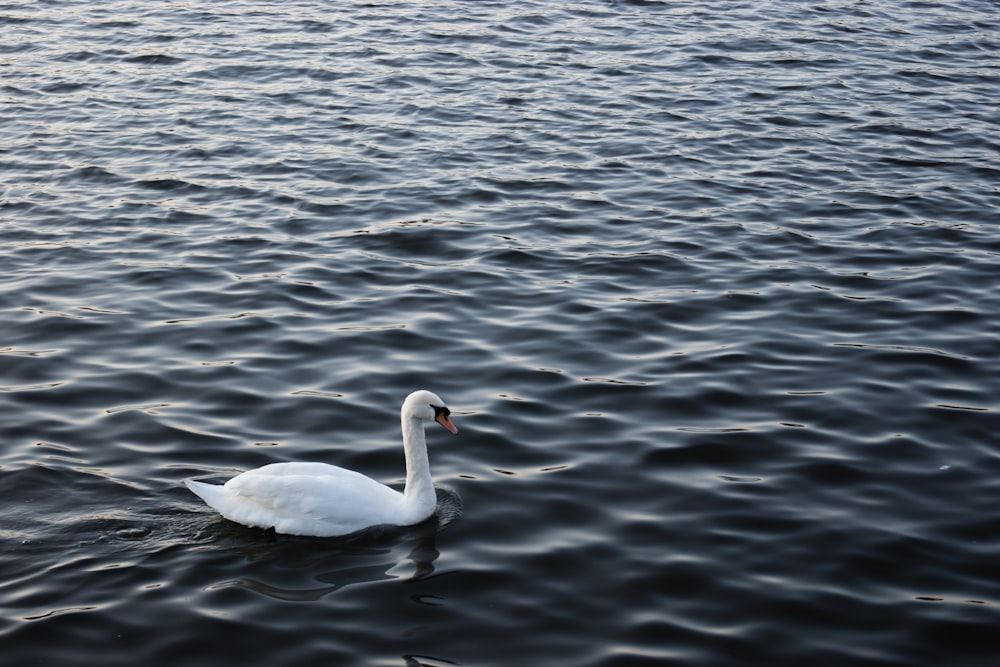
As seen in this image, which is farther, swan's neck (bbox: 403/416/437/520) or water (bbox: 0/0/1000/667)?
swan's neck (bbox: 403/416/437/520)

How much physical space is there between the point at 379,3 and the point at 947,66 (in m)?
11.9

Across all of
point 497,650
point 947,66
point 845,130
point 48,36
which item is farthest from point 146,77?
point 497,650

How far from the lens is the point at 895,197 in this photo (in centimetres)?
1616

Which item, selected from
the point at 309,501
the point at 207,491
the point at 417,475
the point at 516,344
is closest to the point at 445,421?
the point at 417,475

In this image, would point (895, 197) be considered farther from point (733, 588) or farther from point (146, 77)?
point (146, 77)

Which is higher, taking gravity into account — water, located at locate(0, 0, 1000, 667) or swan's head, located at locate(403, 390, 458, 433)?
swan's head, located at locate(403, 390, 458, 433)

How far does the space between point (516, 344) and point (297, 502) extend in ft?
12.7

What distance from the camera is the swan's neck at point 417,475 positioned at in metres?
9.29

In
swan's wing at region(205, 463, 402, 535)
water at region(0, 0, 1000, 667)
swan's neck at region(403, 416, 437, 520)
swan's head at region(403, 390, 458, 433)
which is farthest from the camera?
swan's head at region(403, 390, 458, 433)

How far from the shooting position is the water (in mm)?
8281

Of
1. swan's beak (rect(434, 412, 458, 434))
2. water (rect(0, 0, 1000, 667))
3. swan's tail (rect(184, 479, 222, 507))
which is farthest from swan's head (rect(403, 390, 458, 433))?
swan's tail (rect(184, 479, 222, 507))

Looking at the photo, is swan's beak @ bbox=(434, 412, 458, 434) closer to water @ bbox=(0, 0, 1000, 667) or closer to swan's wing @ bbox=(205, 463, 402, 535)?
water @ bbox=(0, 0, 1000, 667)

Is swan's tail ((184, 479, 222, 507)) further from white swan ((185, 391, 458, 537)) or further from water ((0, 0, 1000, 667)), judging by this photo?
water ((0, 0, 1000, 667))

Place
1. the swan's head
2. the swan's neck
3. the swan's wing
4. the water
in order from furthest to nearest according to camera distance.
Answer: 1. the swan's head
2. the swan's neck
3. the swan's wing
4. the water
